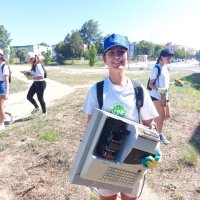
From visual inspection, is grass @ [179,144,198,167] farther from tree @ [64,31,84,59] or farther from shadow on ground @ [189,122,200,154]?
tree @ [64,31,84,59]

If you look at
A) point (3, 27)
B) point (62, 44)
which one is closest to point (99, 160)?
point (62, 44)

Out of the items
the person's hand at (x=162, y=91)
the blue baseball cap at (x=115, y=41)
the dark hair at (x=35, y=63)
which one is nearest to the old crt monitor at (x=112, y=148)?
the blue baseball cap at (x=115, y=41)

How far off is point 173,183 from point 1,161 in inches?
110

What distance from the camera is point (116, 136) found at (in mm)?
2184

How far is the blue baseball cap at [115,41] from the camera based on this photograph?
2447mm

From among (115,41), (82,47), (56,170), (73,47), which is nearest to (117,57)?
(115,41)

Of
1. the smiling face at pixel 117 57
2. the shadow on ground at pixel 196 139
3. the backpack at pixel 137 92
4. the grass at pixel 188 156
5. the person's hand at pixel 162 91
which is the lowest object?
the shadow on ground at pixel 196 139

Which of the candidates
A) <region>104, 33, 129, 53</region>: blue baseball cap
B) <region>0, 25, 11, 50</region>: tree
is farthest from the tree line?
<region>104, 33, 129, 53</region>: blue baseball cap

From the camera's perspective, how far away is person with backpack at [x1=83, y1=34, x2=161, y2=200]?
2.47 metres

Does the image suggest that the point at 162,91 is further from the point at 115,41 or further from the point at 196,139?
the point at 115,41

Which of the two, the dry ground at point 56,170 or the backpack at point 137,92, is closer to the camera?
the backpack at point 137,92

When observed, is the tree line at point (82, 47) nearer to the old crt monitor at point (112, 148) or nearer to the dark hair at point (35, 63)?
the dark hair at point (35, 63)

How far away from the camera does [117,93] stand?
8.21 ft

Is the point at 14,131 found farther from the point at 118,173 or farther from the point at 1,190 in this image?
the point at 118,173
